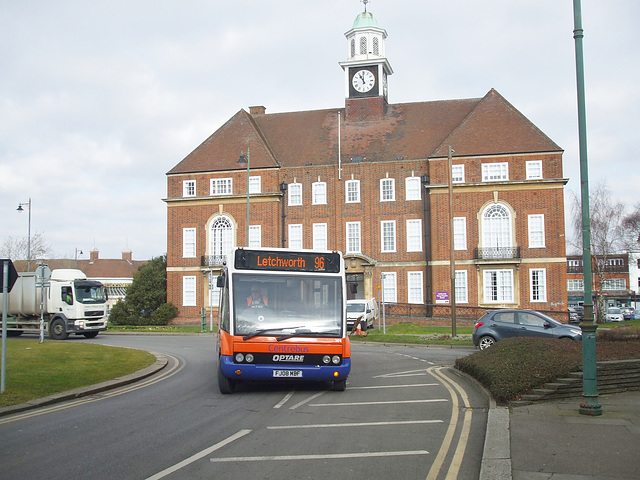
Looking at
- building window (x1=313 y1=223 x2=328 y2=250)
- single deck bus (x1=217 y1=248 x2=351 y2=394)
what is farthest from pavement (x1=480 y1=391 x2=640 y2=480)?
building window (x1=313 y1=223 x2=328 y2=250)

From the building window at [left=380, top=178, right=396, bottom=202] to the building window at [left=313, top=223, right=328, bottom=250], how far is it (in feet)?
15.6

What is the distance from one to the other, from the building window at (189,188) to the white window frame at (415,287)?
17338 mm

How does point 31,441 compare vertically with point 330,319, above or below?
below

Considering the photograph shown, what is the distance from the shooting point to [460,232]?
46.7m

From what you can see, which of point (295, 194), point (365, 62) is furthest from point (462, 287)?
point (365, 62)

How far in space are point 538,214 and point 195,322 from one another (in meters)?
25.3

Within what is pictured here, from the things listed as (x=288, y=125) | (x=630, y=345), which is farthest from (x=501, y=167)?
(x=630, y=345)

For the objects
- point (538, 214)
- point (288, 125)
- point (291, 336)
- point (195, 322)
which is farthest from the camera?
point (288, 125)

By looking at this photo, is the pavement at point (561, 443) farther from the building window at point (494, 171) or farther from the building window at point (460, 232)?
the building window at point (494, 171)

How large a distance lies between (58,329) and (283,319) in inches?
893

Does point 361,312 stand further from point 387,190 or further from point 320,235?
point 387,190

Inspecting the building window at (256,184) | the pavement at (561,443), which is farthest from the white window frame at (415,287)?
the pavement at (561,443)

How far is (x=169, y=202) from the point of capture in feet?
169

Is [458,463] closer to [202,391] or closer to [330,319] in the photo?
[330,319]
